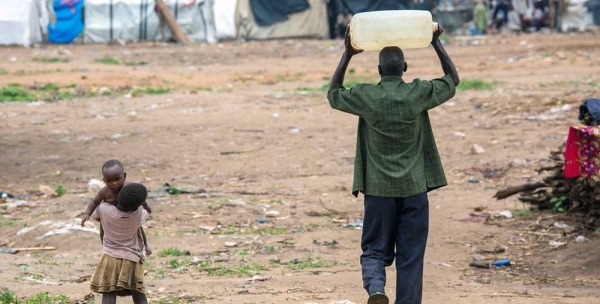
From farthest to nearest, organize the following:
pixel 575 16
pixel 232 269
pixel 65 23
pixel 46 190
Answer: pixel 575 16 → pixel 65 23 → pixel 46 190 → pixel 232 269

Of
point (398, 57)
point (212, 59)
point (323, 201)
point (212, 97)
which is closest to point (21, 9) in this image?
point (212, 59)

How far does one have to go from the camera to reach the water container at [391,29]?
15.4 feet

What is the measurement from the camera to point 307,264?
23.7 feet

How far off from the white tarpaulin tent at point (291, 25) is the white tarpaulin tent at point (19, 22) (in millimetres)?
5547

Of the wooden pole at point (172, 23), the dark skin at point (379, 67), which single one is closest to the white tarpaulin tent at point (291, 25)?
the wooden pole at point (172, 23)

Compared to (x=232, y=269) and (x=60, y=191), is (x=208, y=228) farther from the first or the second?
(x=60, y=191)

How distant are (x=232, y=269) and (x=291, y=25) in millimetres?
21351

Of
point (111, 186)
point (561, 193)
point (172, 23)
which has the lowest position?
point (172, 23)

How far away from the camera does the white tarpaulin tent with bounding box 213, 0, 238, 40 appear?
27.1m

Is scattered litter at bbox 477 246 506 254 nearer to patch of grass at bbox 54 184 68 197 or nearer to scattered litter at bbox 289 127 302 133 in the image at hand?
patch of grass at bbox 54 184 68 197

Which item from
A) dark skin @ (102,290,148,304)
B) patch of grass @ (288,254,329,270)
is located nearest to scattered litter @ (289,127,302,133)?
patch of grass @ (288,254,329,270)

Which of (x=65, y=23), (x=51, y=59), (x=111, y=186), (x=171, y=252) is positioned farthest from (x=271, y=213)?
(x=65, y=23)

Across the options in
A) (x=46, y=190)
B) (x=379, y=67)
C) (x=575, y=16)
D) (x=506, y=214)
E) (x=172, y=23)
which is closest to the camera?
(x=379, y=67)

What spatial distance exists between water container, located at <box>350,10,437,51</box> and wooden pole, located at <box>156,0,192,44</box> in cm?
2169
